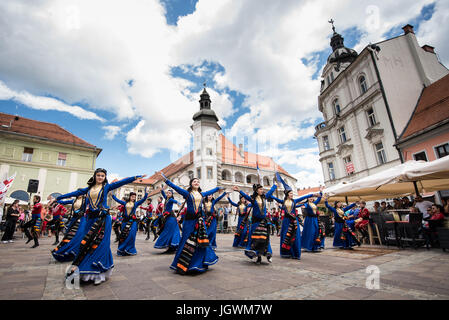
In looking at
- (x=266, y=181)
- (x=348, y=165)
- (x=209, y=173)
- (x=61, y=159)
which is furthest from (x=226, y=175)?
(x=61, y=159)

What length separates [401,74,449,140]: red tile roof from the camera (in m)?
14.9

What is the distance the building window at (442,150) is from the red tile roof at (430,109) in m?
1.60

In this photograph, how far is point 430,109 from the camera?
647 inches

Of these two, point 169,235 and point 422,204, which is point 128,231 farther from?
point 422,204

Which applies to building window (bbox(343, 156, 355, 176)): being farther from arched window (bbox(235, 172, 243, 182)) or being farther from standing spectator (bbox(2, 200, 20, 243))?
standing spectator (bbox(2, 200, 20, 243))

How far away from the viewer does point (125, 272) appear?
13.8ft

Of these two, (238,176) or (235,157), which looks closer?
(238,176)

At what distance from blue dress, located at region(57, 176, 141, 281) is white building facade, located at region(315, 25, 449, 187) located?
2027 centimetres

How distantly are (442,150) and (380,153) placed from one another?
16.5 ft

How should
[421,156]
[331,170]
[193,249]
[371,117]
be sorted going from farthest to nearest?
[331,170], [371,117], [421,156], [193,249]

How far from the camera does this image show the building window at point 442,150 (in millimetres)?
13383

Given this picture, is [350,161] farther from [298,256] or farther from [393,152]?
[298,256]

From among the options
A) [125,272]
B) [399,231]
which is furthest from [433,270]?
[125,272]

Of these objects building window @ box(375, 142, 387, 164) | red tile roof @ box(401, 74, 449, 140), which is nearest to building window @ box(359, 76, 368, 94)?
red tile roof @ box(401, 74, 449, 140)
